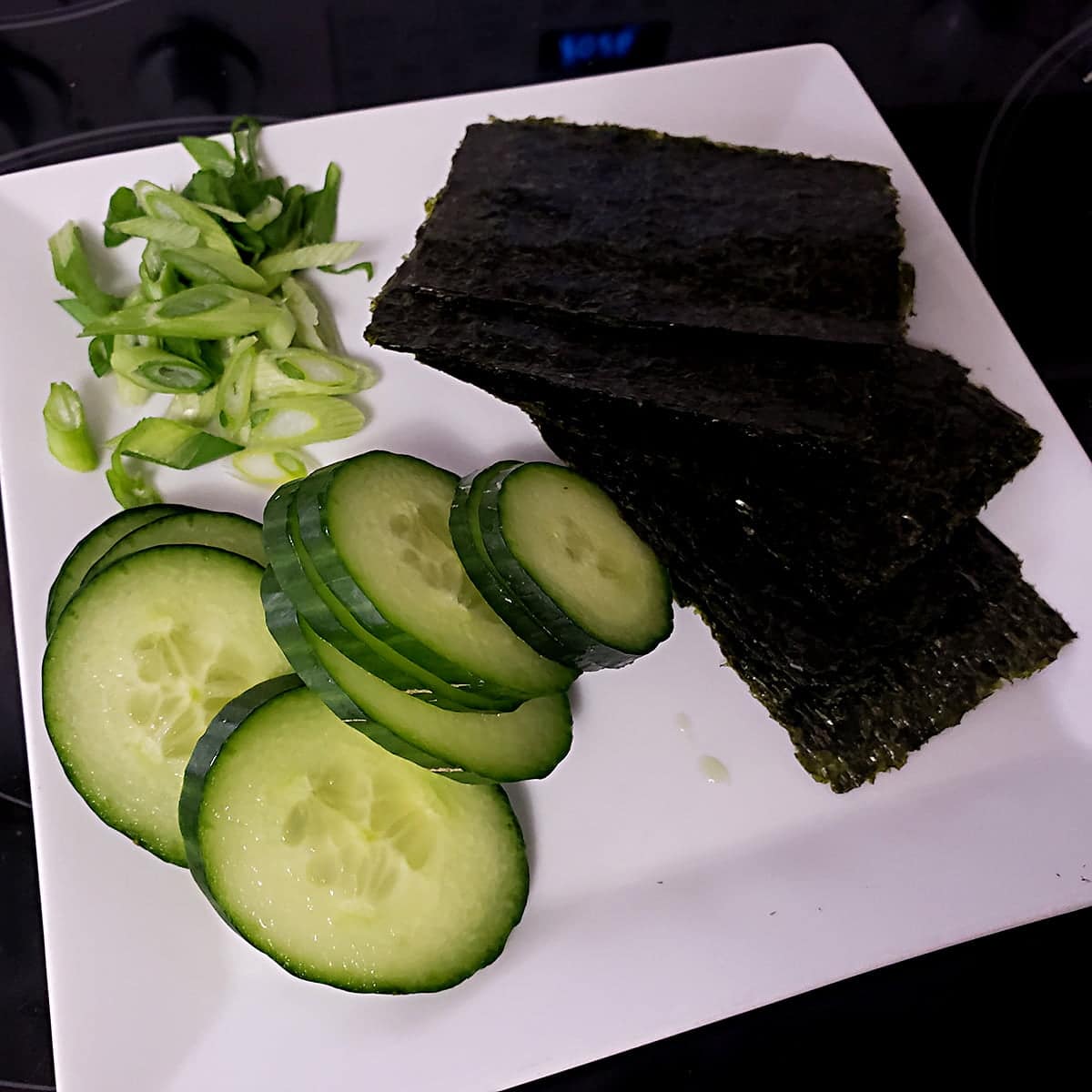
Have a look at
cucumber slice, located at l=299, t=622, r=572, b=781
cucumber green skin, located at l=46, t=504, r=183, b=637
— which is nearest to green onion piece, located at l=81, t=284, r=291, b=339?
cucumber green skin, located at l=46, t=504, r=183, b=637

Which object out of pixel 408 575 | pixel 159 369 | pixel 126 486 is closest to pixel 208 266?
pixel 159 369

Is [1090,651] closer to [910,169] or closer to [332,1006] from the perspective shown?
[910,169]

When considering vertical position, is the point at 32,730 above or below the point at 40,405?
below

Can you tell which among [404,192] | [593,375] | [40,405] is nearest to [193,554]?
[40,405]

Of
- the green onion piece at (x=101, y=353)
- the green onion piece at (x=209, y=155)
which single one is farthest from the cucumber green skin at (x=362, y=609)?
the green onion piece at (x=209, y=155)

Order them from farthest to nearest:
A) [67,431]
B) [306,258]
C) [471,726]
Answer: [306,258], [67,431], [471,726]

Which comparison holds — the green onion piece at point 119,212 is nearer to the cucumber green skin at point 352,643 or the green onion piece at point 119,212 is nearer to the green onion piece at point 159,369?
the green onion piece at point 159,369

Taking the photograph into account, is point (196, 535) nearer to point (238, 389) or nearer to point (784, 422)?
point (238, 389)

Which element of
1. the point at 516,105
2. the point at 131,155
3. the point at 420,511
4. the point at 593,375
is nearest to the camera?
the point at 420,511
